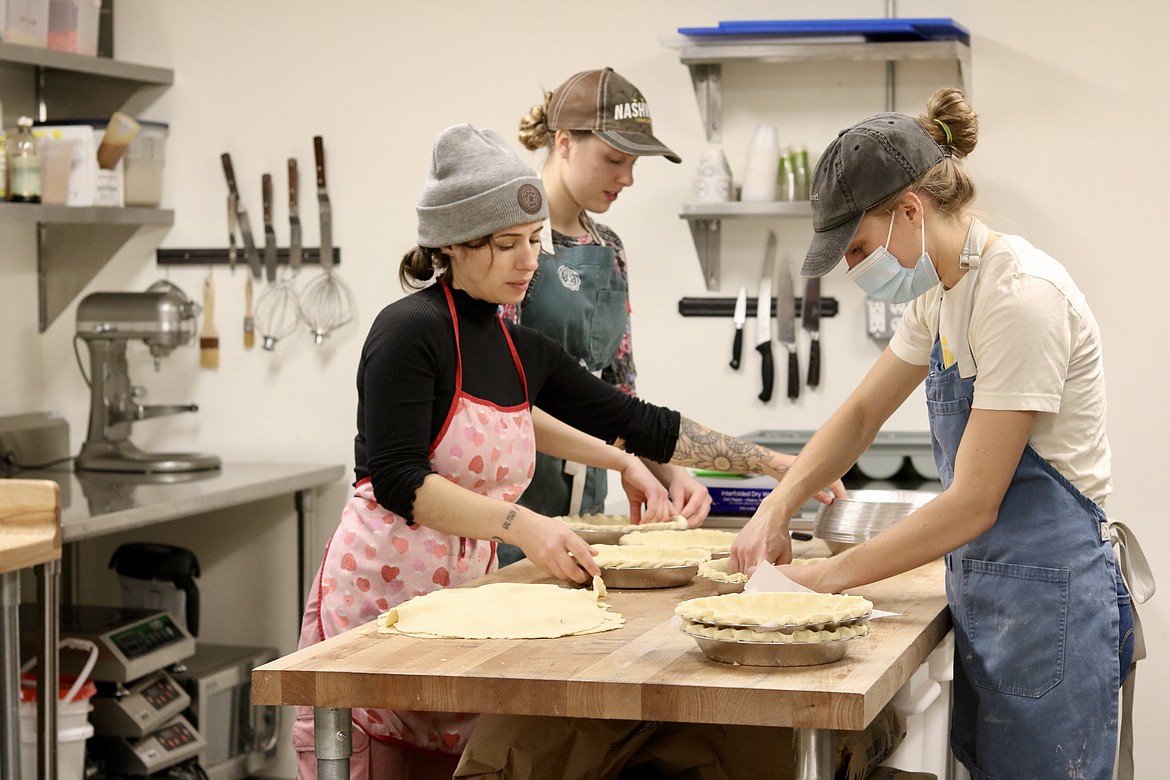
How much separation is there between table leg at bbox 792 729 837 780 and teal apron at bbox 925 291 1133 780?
41 centimetres

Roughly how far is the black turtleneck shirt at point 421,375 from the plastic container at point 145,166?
2189 millimetres

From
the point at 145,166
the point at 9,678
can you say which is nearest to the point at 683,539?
the point at 9,678

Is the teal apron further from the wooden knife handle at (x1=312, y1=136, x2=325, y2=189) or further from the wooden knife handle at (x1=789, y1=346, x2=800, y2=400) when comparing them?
the wooden knife handle at (x1=312, y1=136, x2=325, y2=189)

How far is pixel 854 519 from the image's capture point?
6.86 feet

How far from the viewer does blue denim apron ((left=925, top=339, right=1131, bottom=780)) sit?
1.59 metres

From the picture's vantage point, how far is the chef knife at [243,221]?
152 inches

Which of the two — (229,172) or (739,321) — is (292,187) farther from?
(739,321)

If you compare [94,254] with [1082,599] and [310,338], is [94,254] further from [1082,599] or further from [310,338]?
[1082,599]

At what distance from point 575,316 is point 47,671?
4.21 ft

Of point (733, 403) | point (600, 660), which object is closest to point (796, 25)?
point (733, 403)

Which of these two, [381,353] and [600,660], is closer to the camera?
[600,660]

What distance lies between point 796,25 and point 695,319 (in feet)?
2.77

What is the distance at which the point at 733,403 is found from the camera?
11.9 ft

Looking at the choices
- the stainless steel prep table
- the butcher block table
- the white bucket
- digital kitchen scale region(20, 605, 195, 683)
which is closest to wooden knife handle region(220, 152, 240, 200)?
the stainless steel prep table
